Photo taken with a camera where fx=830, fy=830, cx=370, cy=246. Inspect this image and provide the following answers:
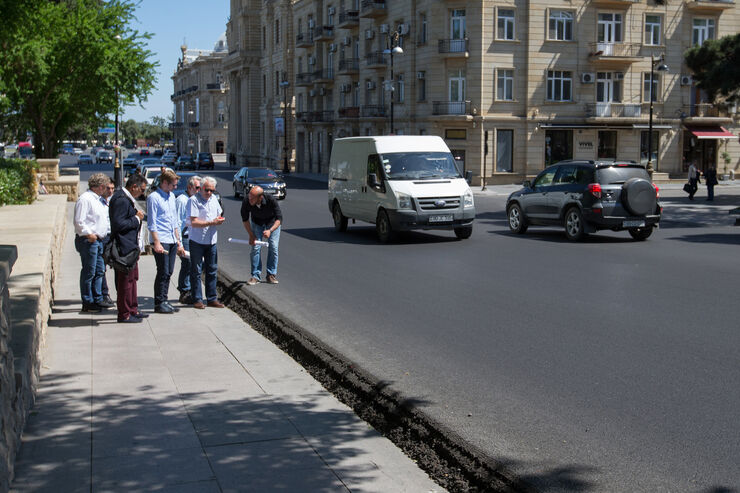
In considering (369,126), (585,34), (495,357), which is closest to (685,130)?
(585,34)

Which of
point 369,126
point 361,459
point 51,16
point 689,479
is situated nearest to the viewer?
point 689,479

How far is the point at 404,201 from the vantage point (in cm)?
1919

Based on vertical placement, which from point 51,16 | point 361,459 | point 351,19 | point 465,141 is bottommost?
point 361,459

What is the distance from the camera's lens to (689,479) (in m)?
5.03

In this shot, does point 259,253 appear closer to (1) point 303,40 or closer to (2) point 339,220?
(2) point 339,220

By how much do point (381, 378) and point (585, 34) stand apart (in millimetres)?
45938

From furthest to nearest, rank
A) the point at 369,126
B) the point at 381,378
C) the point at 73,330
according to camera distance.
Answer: the point at 369,126, the point at 73,330, the point at 381,378

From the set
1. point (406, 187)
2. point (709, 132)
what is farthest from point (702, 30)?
point (406, 187)

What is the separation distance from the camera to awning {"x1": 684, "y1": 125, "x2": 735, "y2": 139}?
165 feet

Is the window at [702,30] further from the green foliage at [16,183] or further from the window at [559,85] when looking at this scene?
the green foliage at [16,183]

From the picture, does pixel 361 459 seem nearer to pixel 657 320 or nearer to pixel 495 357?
pixel 495 357

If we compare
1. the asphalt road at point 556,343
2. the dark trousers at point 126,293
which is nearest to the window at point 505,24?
the asphalt road at point 556,343

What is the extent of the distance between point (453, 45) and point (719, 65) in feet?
71.6

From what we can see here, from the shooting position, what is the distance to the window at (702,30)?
166 ft
